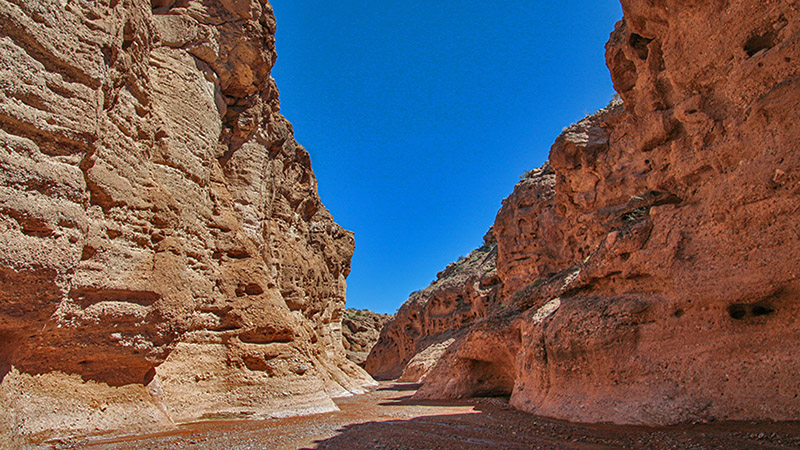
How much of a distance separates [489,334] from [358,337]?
37.0 m

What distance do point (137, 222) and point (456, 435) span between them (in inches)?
244

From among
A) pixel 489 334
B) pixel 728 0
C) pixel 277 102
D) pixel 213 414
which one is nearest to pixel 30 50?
pixel 213 414

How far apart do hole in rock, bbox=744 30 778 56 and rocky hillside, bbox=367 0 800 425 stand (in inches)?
0.6

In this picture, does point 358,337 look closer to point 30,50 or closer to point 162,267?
point 162,267

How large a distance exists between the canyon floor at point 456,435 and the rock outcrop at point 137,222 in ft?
2.75

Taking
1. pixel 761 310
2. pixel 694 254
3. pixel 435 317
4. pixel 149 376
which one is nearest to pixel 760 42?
pixel 694 254

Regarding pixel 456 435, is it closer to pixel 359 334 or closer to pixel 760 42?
pixel 760 42

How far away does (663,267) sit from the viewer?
226 inches

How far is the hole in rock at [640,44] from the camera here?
309 inches

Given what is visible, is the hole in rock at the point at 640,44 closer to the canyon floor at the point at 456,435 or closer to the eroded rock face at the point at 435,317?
the canyon floor at the point at 456,435

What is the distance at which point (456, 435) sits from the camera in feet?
18.1

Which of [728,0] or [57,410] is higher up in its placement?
[728,0]

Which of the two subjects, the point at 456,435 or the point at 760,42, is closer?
the point at 760,42

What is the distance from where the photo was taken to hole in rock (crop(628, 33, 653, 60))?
785 cm
